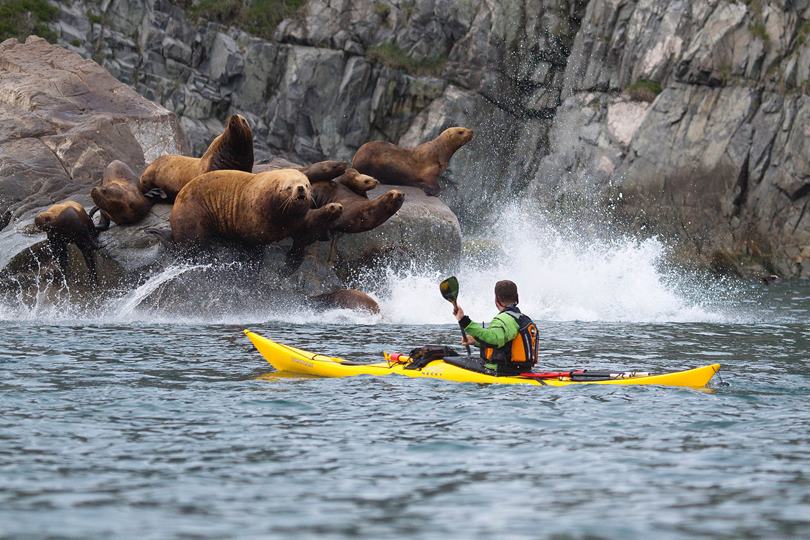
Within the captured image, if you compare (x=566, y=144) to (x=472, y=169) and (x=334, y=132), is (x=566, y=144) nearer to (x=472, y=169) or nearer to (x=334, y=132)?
(x=472, y=169)

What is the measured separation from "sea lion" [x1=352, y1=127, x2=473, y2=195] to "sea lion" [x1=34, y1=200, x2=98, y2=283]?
563 cm

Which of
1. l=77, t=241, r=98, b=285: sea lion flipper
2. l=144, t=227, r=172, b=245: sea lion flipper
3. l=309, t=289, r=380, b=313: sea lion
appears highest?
l=144, t=227, r=172, b=245: sea lion flipper

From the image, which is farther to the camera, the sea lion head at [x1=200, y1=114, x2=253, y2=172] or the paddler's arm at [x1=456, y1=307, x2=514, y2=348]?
the sea lion head at [x1=200, y1=114, x2=253, y2=172]

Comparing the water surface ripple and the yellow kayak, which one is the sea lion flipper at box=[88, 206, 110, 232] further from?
the yellow kayak

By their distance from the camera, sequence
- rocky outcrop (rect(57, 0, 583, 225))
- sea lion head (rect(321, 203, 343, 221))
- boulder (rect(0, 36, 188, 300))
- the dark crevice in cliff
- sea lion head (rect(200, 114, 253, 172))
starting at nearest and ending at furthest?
sea lion head (rect(321, 203, 343, 221)) → sea lion head (rect(200, 114, 253, 172)) → boulder (rect(0, 36, 188, 300)) → the dark crevice in cliff → rocky outcrop (rect(57, 0, 583, 225))

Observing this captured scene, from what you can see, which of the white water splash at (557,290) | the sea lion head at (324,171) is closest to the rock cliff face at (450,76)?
the white water splash at (557,290)

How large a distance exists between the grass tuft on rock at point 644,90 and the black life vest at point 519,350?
96.5 feet

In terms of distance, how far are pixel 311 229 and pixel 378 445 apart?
966cm

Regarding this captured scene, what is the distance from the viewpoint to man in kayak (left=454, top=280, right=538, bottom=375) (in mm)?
10414

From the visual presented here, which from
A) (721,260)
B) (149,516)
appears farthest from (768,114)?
(149,516)

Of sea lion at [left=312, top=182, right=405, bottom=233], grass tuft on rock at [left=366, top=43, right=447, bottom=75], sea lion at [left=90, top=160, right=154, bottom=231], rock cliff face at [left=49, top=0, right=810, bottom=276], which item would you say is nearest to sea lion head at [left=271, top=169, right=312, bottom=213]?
sea lion at [left=312, top=182, right=405, bottom=233]

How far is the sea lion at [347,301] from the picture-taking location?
57.3 ft

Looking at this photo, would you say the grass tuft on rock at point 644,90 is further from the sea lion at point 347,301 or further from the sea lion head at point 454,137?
the sea lion at point 347,301

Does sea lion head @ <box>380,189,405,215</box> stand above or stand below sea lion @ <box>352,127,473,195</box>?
below
